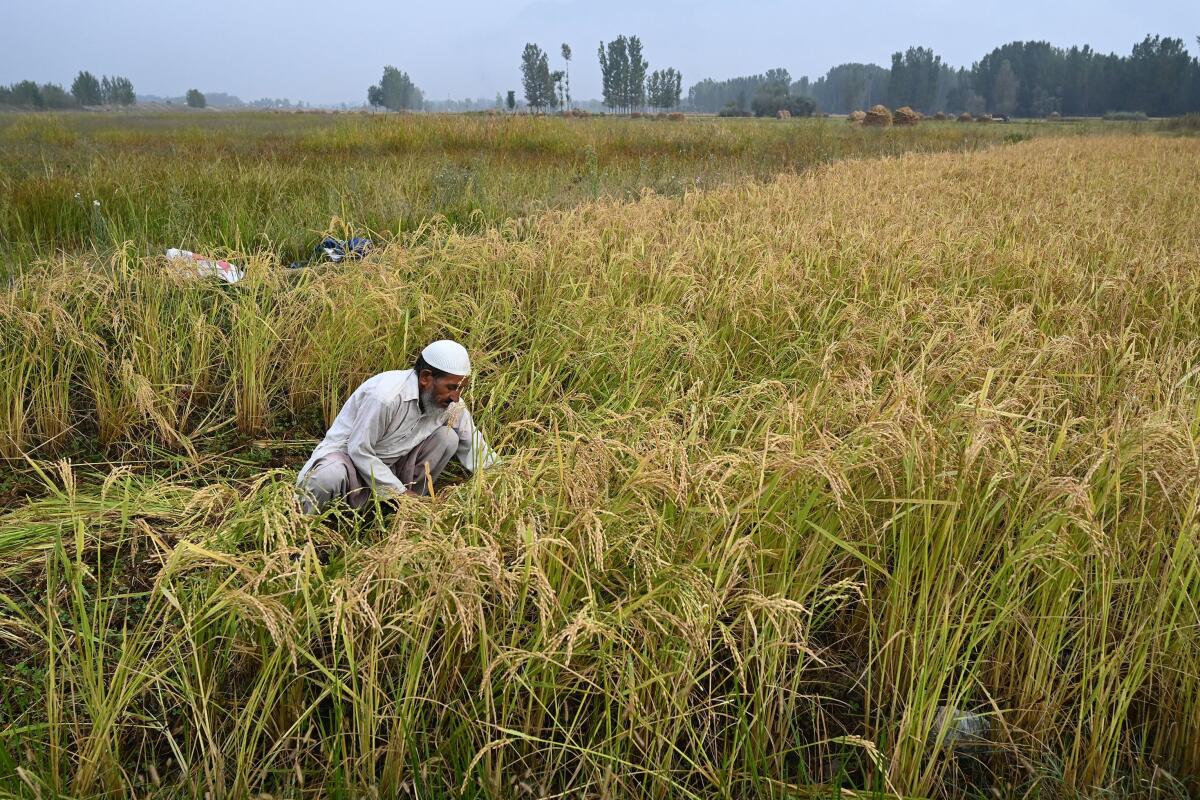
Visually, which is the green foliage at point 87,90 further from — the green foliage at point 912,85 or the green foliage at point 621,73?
the green foliage at point 912,85

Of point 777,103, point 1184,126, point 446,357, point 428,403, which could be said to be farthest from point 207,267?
point 777,103

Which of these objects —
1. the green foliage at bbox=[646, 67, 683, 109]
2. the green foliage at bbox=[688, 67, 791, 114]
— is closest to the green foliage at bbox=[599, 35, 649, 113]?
→ the green foliage at bbox=[646, 67, 683, 109]

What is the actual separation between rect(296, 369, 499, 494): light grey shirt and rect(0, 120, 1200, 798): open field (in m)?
0.28

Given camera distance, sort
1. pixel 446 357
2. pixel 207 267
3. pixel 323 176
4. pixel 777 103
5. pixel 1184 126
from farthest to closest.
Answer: pixel 777 103
pixel 1184 126
pixel 323 176
pixel 207 267
pixel 446 357

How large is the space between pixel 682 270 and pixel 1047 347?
2.19 meters

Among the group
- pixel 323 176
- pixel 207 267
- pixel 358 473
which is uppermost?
pixel 323 176

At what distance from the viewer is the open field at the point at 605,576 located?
178cm

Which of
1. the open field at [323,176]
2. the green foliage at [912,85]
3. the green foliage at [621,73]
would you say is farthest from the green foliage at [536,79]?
the open field at [323,176]

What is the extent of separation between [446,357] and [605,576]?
1.16 m

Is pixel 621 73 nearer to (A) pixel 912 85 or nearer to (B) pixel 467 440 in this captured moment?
(A) pixel 912 85

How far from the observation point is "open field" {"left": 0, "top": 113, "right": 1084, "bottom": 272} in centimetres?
610

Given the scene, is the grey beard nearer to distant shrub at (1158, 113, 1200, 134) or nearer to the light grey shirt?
the light grey shirt

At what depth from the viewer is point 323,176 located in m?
8.91

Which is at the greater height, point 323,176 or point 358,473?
point 323,176
